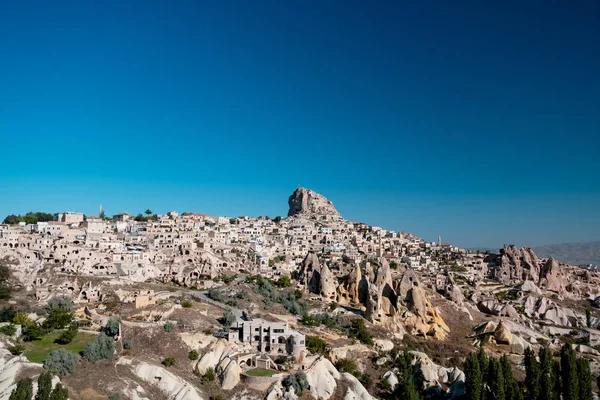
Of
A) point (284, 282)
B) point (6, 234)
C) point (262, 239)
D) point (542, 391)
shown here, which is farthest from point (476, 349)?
point (6, 234)

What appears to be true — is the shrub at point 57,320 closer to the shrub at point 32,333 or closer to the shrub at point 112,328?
the shrub at point 32,333

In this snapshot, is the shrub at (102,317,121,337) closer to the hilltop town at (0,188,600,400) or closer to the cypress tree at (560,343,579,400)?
the hilltop town at (0,188,600,400)

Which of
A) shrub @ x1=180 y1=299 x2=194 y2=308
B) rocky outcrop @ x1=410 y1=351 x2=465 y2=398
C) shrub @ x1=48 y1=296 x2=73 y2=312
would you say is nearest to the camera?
rocky outcrop @ x1=410 y1=351 x2=465 y2=398

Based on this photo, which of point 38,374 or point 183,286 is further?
point 183,286

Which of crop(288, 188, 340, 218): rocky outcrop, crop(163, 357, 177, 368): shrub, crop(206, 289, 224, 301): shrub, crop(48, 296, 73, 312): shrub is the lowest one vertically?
crop(163, 357, 177, 368): shrub

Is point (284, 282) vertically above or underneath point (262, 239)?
underneath

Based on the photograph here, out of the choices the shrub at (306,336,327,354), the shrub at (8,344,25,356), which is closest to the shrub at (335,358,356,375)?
the shrub at (306,336,327,354)

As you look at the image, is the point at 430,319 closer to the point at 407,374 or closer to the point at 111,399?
the point at 407,374
